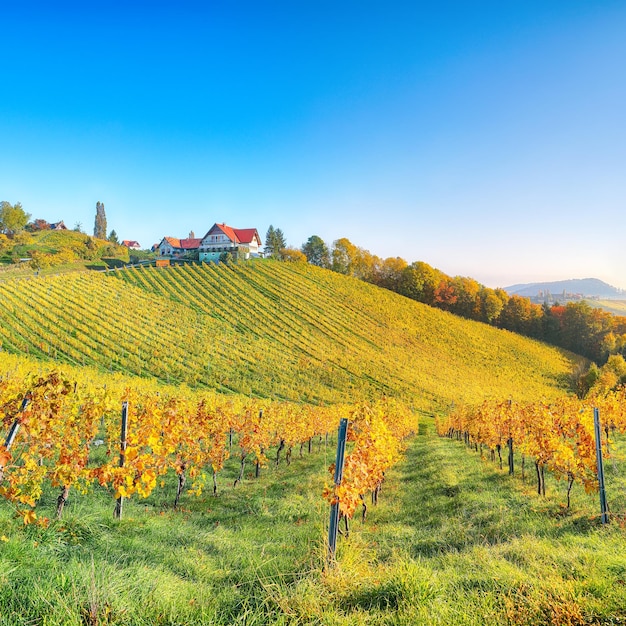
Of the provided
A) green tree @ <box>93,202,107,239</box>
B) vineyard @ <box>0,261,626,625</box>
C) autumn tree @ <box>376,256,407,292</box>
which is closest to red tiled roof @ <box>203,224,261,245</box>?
autumn tree @ <box>376,256,407,292</box>

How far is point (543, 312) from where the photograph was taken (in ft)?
243

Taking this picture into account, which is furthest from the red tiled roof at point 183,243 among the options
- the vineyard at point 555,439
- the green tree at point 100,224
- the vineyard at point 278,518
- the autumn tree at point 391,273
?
the vineyard at point 555,439

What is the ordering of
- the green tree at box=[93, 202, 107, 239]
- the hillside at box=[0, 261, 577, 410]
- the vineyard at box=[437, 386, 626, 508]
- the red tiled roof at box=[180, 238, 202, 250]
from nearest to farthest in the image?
the vineyard at box=[437, 386, 626, 508] → the hillside at box=[0, 261, 577, 410] → the red tiled roof at box=[180, 238, 202, 250] → the green tree at box=[93, 202, 107, 239]

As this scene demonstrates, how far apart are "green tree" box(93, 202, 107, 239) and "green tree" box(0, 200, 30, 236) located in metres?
35.9

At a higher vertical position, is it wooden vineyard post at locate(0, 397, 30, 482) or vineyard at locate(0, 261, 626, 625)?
wooden vineyard post at locate(0, 397, 30, 482)

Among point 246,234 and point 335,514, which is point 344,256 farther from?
point 335,514

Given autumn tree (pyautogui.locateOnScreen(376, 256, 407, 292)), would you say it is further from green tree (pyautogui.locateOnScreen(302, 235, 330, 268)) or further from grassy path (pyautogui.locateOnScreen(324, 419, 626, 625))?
grassy path (pyautogui.locateOnScreen(324, 419, 626, 625))

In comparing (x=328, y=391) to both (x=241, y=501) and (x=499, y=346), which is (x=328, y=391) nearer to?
(x=241, y=501)

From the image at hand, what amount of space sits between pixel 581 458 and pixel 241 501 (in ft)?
28.2

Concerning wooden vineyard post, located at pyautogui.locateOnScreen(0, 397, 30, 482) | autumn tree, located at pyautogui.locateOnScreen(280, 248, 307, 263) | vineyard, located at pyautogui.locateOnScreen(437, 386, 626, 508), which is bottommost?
vineyard, located at pyautogui.locateOnScreen(437, 386, 626, 508)

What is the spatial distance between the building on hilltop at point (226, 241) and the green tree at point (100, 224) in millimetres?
71601

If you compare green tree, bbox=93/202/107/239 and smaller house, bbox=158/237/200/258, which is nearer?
smaller house, bbox=158/237/200/258

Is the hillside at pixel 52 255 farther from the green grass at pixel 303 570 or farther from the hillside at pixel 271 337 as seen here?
the green grass at pixel 303 570

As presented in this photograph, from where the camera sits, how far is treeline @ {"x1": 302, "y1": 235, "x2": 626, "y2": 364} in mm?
68250
